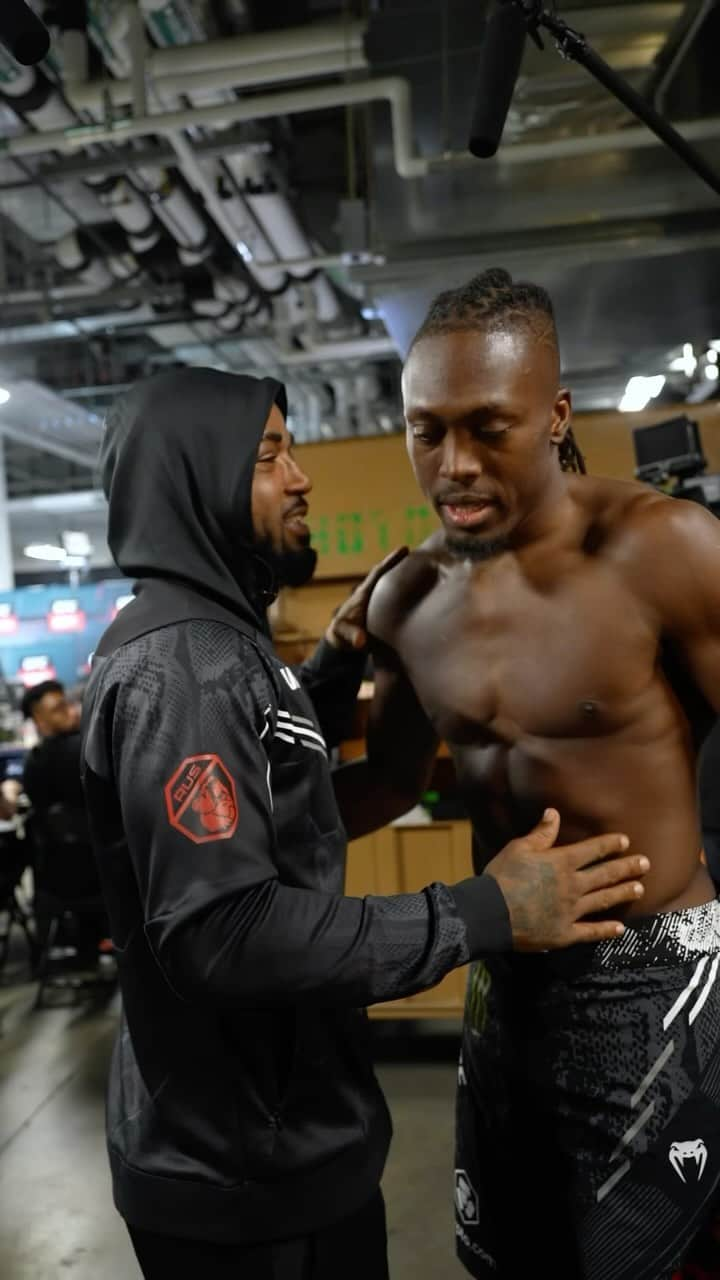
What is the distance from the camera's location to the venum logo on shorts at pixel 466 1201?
4.50ft

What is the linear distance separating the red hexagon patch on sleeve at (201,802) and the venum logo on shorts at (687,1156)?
76 centimetres

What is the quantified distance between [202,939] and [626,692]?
2.08 feet

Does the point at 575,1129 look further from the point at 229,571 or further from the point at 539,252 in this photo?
the point at 539,252

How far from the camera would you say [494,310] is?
124cm

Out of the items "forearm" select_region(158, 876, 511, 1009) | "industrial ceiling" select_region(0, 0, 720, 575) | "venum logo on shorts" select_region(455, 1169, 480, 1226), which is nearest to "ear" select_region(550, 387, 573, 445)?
"forearm" select_region(158, 876, 511, 1009)

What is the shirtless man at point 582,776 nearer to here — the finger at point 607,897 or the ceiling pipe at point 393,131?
the finger at point 607,897

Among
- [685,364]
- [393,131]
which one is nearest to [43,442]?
[685,364]

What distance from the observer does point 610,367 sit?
6352mm

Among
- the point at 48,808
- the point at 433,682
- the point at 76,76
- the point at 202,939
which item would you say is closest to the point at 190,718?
the point at 202,939

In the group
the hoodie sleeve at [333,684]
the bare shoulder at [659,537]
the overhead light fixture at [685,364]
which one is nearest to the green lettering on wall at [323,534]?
the hoodie sleeve at [333,684]

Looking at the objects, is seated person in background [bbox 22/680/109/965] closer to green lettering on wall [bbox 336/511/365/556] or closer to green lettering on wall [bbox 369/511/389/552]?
green lettering on wall [bbox 336/511/365/556]

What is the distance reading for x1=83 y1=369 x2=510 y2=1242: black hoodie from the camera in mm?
910

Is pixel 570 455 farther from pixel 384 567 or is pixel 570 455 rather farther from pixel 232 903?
pixel 232 903

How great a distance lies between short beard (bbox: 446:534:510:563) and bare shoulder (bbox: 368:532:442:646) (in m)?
0.22
